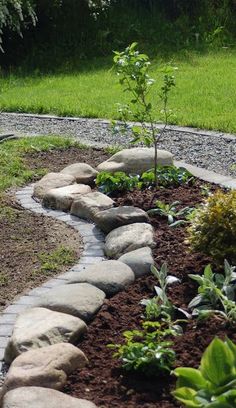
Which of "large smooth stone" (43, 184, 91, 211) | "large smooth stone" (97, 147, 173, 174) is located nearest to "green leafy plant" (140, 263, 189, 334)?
"large smooth stone" (43, 184, 91, 211)

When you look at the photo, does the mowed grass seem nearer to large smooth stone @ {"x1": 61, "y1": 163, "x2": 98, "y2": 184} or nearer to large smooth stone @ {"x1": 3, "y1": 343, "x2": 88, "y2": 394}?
large smooth stone @ {"x1": 61, "y1": 163, "x2": 98, "y2": 184}

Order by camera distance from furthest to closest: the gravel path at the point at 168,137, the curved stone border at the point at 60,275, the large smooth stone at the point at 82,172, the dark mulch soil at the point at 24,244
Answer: the gravel path at the point at 168,137
the large smooth stone at the point at 82,172
the dark mulch soil at the point at 24,244
the curved stone border at the point at 60,275

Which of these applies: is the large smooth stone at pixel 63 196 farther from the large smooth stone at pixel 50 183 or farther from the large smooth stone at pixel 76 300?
the large smooth stone at pixel 76 300

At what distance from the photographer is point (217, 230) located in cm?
482

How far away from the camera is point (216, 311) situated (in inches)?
158

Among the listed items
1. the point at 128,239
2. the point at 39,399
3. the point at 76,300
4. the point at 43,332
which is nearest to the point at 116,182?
the point at 128,239

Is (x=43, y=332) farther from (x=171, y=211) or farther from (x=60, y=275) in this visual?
(x=171, y=211)

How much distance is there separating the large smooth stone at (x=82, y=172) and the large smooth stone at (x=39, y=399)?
3.70 meters

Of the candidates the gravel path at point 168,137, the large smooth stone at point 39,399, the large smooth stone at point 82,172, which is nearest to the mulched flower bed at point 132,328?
the large smooth stone at point 39,399

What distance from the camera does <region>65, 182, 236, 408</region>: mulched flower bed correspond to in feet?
11.6

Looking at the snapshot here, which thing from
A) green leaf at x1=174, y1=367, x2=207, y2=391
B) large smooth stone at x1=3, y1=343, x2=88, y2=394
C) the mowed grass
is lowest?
the mowed grass

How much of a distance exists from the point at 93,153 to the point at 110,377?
15.0 ft

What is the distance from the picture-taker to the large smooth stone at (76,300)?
4281 millimetres

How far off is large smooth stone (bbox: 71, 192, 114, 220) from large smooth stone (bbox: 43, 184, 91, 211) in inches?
5.1
